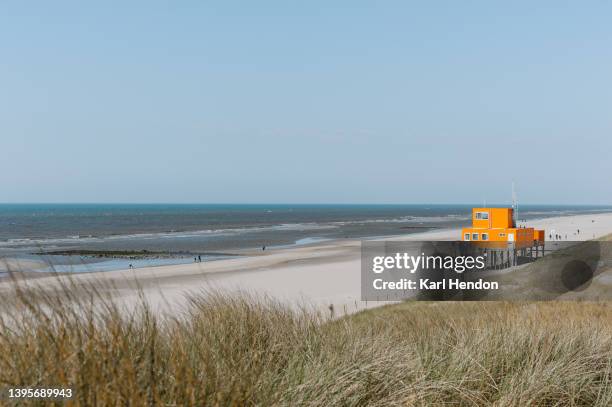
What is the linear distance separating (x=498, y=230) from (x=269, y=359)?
20.1 meters

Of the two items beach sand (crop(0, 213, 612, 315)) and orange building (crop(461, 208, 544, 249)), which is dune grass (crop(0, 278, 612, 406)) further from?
orange building (crop(461, 208, 544, 249))

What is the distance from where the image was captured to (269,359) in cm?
470

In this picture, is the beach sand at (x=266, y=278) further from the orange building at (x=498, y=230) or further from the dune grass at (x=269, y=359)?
the dune grass at (x=269, y=359)

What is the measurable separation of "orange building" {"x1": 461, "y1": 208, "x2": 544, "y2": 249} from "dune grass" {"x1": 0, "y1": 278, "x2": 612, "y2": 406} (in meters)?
16.1

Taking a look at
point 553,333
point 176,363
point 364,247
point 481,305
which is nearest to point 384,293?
point 481,305

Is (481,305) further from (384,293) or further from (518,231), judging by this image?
(518,231)

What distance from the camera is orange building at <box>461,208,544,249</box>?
23125mm

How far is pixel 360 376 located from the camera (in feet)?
15.5

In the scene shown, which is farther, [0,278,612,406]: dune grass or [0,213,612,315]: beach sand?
[0,213,612,315]: beach sand

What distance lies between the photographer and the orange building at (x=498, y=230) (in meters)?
23.1

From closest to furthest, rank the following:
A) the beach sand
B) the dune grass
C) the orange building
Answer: the dune grass
the beach sand
the orange building

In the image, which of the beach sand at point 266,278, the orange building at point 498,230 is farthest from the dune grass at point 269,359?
the orange building at point 498,230

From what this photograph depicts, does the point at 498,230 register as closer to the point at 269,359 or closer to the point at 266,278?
the point at 266,278

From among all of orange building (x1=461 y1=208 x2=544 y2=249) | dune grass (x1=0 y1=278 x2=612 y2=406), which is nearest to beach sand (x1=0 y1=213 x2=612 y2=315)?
orange building (x1=461 y1=208 x2=544 y2=249)
